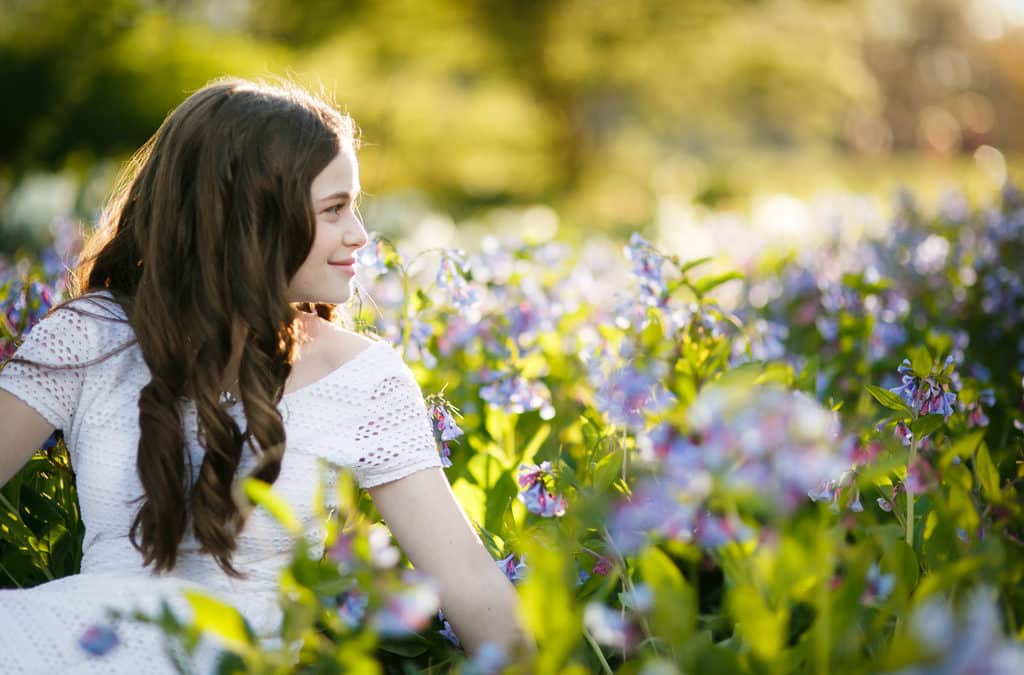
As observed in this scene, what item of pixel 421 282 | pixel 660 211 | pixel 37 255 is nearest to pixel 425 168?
pixel 660 211

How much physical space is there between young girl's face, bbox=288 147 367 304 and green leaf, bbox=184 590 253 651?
80cm

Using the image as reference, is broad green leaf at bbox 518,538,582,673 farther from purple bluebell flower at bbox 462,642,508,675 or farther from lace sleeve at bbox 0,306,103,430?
lace sleeve at bbox 0,306,103,430

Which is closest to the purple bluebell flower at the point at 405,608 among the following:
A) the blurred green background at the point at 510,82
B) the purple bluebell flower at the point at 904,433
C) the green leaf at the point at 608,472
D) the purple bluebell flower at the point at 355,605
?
the purple bluebell flower at the point at 355,605

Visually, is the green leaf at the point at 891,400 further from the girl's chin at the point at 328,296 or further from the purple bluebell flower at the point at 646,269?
the girl's chin at the point at 328,296

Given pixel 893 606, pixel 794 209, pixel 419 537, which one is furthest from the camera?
pixel 794 209

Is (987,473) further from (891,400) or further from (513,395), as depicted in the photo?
(513,395)

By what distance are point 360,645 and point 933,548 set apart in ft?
3.35

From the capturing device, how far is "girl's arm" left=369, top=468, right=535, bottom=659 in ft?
4.94

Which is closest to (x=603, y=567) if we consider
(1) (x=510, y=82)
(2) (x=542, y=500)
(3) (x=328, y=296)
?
(2) (x=542, y=500)

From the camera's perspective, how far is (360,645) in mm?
941

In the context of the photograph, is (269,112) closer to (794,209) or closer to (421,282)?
Answer: (421,282)

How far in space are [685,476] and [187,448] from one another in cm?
92

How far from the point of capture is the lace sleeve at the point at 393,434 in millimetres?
1576

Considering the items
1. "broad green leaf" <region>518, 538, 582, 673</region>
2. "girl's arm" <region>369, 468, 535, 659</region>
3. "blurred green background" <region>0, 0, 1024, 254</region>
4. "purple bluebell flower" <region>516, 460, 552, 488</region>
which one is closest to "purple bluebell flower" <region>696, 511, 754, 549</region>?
"broad green leaf" <region>518, 538, 582, 673</region>
